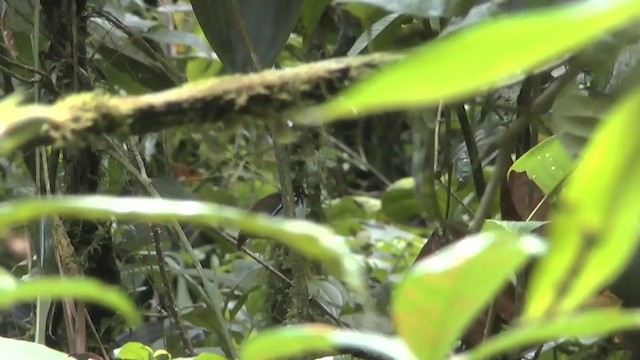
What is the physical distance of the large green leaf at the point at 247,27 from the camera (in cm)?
53

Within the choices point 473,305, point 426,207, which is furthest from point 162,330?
point 473,305

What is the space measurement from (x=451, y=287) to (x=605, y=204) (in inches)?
1.2

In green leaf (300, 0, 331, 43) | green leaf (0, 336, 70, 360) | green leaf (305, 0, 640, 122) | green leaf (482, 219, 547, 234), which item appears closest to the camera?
green leaf (305, 0, 640, 122)

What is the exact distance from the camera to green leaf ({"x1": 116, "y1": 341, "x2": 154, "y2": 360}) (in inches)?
22.0

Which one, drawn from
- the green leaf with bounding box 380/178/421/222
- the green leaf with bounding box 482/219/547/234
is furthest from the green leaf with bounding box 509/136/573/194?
the green leaf with bounding box 380/178/421/222

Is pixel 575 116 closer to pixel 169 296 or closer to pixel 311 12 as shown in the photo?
pixel 311 12

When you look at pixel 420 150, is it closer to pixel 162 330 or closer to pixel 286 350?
pixel 286 350

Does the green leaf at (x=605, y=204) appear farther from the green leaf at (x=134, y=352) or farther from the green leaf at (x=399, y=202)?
the green leaf at (x=399, y=202)

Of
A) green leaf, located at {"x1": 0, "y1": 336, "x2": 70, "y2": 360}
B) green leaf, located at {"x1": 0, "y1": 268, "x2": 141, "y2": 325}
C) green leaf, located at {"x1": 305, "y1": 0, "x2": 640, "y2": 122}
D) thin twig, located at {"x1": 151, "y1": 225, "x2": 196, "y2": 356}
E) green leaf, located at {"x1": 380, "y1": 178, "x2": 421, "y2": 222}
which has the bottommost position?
green leaf, located at {"x1": 380, "y1": 178, "x2": 421, "y2": 222}

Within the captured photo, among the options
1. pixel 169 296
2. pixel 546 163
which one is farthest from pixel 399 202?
pixel 546 163

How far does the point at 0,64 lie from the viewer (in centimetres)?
71

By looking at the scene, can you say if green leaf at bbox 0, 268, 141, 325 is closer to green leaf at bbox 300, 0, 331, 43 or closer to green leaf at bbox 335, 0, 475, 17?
green leaf at bbox 335, 0, 475, 17

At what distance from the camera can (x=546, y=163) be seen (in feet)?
1.84

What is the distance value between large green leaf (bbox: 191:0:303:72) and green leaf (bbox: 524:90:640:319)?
389 mm
